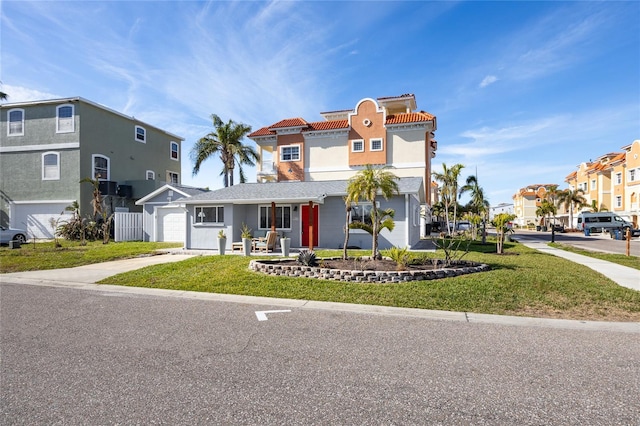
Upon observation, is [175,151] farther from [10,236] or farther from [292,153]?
[10,236]

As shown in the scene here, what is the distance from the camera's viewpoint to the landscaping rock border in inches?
385

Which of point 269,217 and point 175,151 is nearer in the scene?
point 269,217

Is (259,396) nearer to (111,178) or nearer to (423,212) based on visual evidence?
(423,212)

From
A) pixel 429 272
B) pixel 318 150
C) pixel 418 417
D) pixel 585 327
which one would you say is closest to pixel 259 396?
pixel 418 417

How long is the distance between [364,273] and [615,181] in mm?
58868

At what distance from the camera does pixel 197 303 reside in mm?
8227

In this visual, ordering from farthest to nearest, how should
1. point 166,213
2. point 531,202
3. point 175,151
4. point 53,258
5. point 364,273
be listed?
1. point 531,202
2. point 175,151
3. point 166,213
4. point 53,258
5. point 364,273

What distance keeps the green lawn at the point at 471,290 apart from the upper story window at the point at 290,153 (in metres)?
20.6

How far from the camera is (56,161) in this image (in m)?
27.5

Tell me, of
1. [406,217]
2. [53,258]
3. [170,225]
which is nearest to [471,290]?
[406,217]

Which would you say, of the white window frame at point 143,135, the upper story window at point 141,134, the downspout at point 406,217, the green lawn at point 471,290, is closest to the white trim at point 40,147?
the white window frame at point 143,135

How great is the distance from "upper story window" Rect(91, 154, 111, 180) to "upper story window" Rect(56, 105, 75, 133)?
2.54 m

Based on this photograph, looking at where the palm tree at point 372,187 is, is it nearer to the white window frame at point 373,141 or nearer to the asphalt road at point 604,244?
the asphalt road at point 604,244

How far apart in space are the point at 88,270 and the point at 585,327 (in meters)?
14.8
